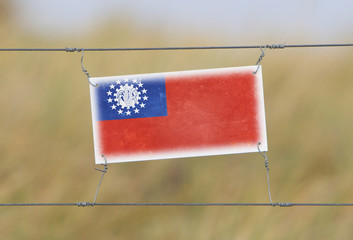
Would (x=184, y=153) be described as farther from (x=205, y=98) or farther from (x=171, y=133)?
(x=205, y=98)

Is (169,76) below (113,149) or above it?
above

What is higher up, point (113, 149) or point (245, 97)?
point (245, 97)

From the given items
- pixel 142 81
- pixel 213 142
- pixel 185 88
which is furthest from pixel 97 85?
pixel 213 142

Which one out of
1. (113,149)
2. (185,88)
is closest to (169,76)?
(185,88)

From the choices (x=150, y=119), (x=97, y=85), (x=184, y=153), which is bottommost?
(x=184, y=153)

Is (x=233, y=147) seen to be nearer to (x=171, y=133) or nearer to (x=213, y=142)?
(x=213, y=142)

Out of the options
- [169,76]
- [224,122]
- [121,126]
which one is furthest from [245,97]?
[121,126]

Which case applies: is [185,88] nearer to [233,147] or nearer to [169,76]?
[169,76]
